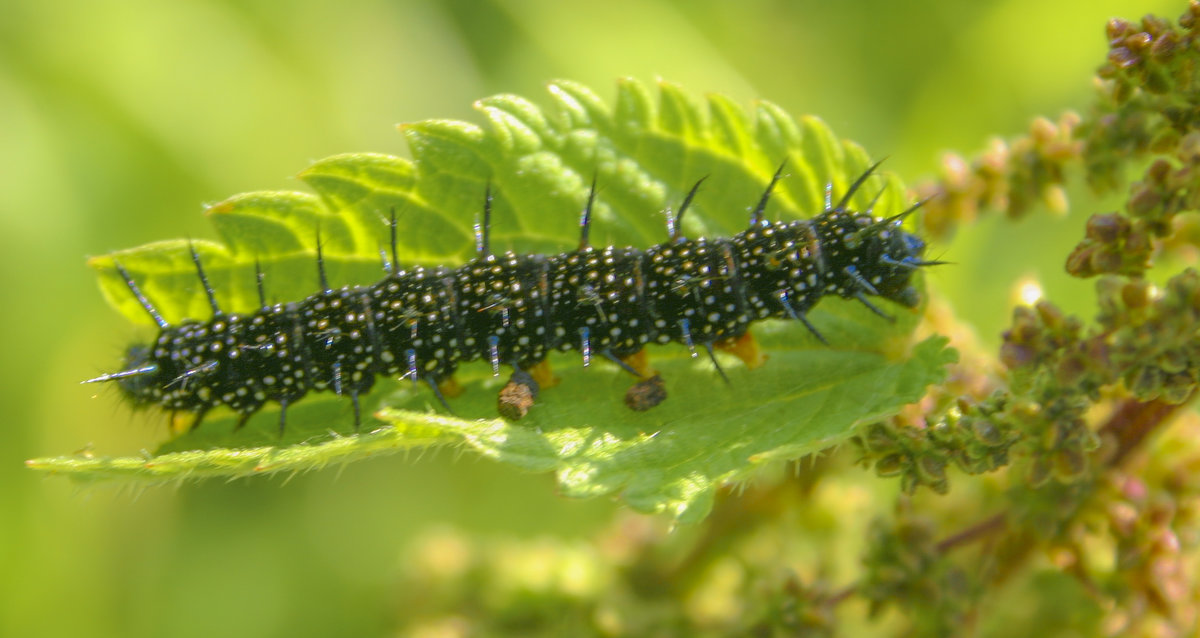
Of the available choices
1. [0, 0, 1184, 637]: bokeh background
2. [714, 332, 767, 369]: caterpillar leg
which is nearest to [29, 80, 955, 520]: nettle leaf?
[714, 332, 767, 369]: caterpillar leg

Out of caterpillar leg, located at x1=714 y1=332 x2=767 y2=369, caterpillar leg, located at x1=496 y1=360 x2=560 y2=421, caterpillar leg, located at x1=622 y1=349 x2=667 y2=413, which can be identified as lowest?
caterpillar leg, located at x1=496 y1=360 x2=560 y2=421

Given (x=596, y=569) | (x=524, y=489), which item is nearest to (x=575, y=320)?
(x=596, y=569)

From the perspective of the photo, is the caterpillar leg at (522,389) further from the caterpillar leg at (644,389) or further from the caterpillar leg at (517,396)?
the caterpillar leg at (644,389)

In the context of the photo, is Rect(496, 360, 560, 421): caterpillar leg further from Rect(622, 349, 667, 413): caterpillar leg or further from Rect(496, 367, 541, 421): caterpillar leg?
Rect(622, 349, 667, 413): caterpillar leg

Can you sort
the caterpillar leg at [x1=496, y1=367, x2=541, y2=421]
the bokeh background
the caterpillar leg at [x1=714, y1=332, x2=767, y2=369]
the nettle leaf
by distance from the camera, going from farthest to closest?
the bokeh background
the caterpillar leg at [x1=714, y1=332, x2=767, y2=369]
the caterpillar leg at [x1=496, y1=367, x2=541, y2=421]
the nettle leaf

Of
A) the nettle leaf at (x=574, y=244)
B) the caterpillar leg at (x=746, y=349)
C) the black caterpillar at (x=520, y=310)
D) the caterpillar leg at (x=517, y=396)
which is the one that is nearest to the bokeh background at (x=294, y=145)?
the black caterpillar at (x=520, y=310)

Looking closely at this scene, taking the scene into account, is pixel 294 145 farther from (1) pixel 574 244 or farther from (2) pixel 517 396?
(2) pixel 517 396

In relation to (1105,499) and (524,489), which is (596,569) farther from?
(524,489)

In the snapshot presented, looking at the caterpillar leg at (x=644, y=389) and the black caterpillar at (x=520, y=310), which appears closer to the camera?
the caterpillar leg at (x=644, y=389)
